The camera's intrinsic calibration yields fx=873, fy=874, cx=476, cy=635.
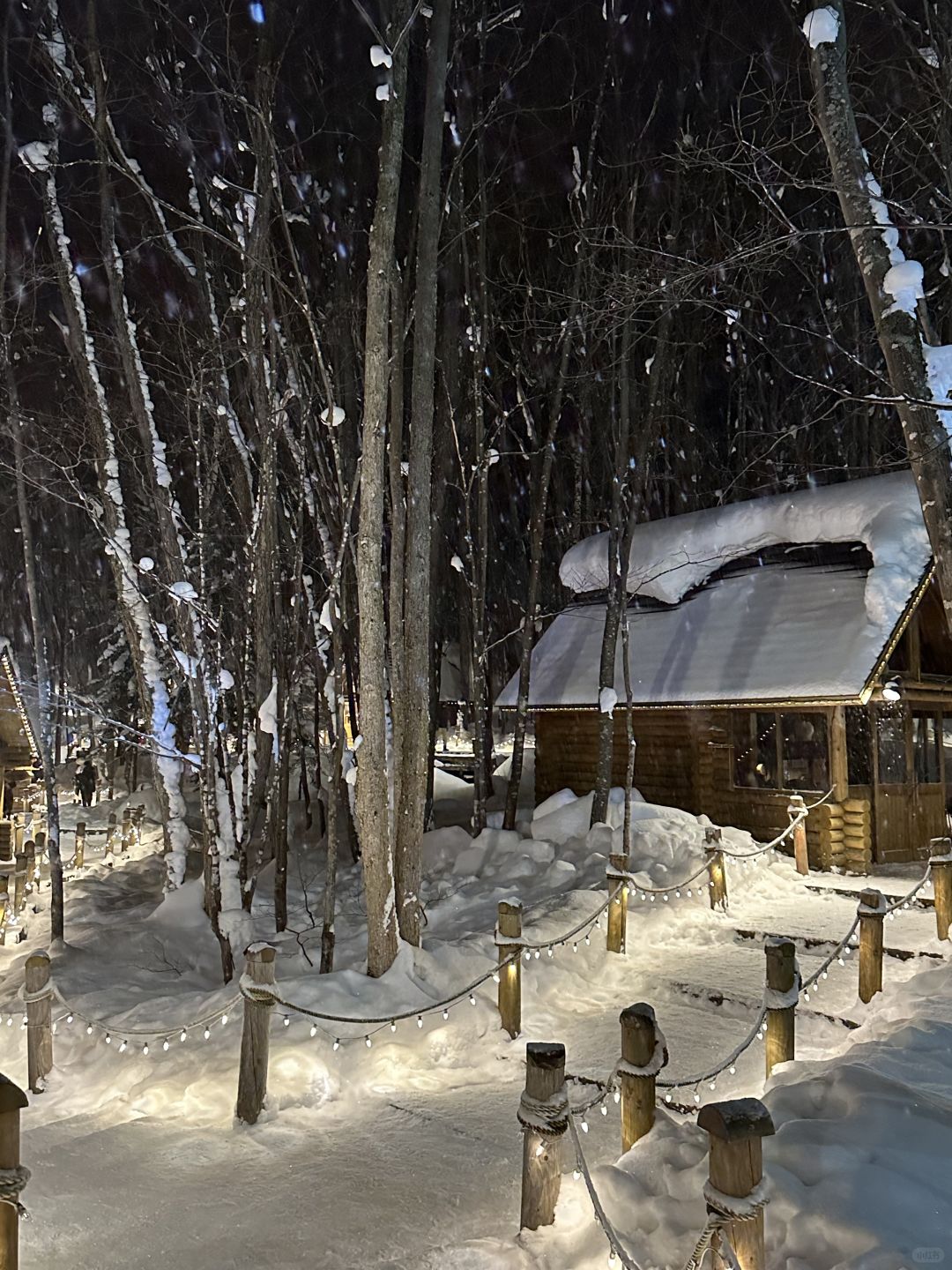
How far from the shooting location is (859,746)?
51.6 ft

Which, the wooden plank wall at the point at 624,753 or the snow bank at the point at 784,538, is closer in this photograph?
the snow bank at the point at 784,538

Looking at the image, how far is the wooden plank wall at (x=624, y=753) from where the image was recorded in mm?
17281

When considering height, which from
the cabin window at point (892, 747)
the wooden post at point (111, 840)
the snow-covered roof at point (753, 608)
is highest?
the snow-covered roof at point (753, 608)

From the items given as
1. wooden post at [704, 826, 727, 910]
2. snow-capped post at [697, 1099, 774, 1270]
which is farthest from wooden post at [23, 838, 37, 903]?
snow-capped post at [697, 1099, 774, 1270]

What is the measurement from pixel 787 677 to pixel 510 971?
339 inches

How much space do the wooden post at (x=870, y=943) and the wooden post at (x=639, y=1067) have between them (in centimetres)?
379

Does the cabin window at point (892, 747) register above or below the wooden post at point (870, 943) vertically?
above

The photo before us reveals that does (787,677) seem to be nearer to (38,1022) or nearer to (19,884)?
(38,1022)

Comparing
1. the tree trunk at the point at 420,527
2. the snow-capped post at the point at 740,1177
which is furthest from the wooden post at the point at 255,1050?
the snow-capped post at the point at 740,1177

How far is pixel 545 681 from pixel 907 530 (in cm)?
804

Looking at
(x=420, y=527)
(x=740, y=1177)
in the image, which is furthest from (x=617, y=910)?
(x=740, y=1177)

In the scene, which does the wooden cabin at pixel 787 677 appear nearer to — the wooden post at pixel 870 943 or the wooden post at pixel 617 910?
the wooden post at pixel 617 910

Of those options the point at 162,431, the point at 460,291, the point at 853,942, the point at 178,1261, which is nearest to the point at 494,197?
the point at 460,291

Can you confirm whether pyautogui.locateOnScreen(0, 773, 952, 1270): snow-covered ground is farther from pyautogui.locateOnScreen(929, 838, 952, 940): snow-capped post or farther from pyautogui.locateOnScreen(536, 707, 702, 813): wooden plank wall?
pyautogui.locateOnScreen(536, 707, 702, 813): wooden plank wall
